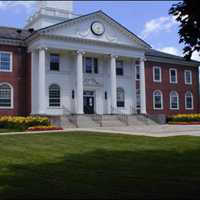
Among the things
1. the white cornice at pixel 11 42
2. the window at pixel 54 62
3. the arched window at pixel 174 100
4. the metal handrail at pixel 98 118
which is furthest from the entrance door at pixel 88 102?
the arched window at pixel 174 100

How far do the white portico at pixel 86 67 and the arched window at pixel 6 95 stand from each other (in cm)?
214

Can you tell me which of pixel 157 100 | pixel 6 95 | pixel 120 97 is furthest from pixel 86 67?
pixel 157 100

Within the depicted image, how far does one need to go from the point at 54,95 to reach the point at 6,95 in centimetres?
445

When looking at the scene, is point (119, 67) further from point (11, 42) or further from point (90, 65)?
point (11, 42)

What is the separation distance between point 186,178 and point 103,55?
29.3 m

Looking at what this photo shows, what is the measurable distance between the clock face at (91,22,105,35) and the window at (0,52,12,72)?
8.39 meters

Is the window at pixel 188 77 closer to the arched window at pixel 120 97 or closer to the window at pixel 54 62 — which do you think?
the arched window at pixel 120 97

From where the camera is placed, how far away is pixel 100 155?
488 inches

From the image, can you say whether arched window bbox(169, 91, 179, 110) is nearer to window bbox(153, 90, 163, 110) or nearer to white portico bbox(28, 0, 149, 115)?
window bbox(153, 90, 163, 110)

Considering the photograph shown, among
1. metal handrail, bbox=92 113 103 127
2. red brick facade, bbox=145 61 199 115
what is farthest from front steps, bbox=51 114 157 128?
red brick facade, bbox=145 61 199 115

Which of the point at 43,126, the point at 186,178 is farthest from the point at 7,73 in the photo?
the point at 186,178

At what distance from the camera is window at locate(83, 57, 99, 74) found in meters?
37.2

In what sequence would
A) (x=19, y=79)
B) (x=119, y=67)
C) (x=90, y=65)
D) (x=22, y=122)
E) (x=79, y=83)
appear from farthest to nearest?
(x=119, y=67) < (x=90, y=65) < (x=19, y=79) < (x=79, y=83) < (x=22, y=122)

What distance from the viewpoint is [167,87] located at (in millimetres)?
43625
